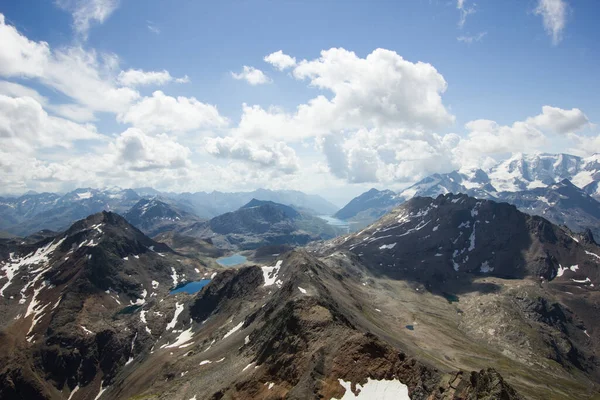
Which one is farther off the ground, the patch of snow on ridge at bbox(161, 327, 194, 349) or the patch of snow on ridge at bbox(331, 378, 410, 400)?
the patch of snow on ridge at bbox(331, 378, 410, 400)

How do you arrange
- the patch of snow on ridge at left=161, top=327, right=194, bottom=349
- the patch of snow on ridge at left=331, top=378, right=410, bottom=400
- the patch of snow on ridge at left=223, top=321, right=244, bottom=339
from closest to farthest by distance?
the patch of snow on ridge at left=331, top=378, right=410, bottom=400 < the patch of snow on ridge at left=223, top=321, right=244, bottom=339 < the patch of snow on ridge at left=161, top=327, right=194, bottom=349

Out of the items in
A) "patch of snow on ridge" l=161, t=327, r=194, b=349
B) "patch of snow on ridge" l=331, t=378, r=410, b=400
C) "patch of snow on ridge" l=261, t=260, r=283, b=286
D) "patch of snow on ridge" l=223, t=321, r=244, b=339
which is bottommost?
"patch of snow on ridge" l=161, t=327, r=194, b=349

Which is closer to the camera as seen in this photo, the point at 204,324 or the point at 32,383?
the point at 32,383

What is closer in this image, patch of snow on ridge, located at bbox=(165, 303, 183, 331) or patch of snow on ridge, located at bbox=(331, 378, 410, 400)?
patch of snow on ridge, located at bbox=(331, 378, 410, 400)

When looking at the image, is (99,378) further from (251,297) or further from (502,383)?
(502,383)

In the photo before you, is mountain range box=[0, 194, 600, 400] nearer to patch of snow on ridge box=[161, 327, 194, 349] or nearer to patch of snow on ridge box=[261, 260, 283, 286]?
patch of snow on ridge box=[161, 327, 194, 349]

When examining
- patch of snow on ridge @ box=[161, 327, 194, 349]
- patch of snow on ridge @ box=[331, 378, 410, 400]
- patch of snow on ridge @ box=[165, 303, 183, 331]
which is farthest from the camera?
patch of snow on ridge @ box=[165, 303, 183, 331]

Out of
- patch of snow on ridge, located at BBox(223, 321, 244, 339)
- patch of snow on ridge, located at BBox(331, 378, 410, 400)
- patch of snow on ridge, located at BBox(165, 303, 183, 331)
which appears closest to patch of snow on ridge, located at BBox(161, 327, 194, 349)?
patch of snow on ridge, located at BBox(165, 303, 183, 331)

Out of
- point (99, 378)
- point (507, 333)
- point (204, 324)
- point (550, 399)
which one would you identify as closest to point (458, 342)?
point (507, 333)

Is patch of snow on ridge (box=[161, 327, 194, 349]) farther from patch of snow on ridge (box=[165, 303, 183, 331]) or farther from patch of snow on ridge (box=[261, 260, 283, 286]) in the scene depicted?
patch of snow on ridge (box=[261, 260, 283, 286])
